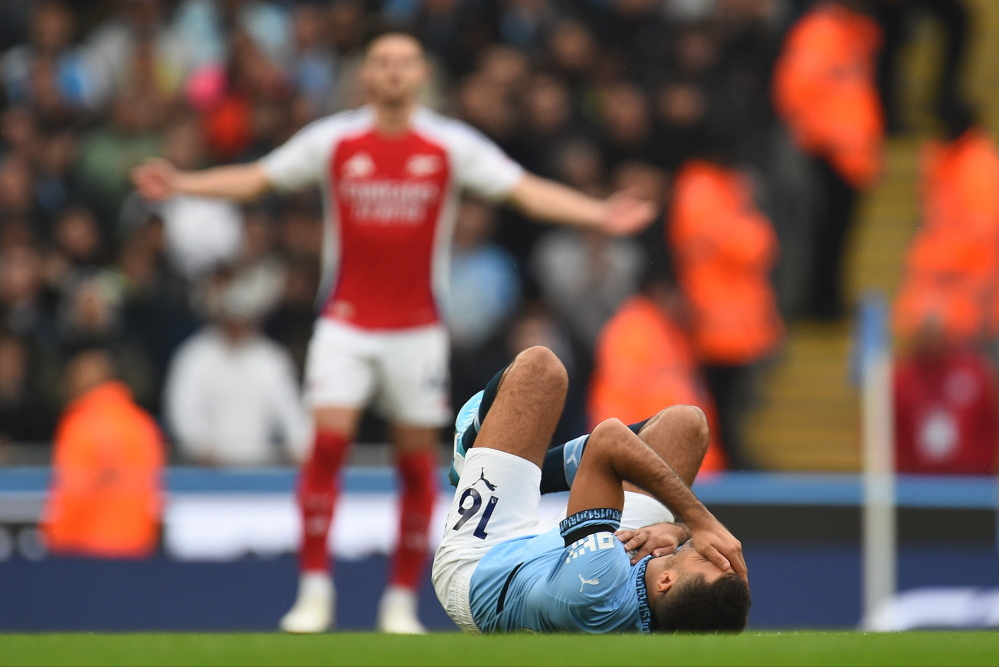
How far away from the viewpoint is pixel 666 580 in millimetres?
5086

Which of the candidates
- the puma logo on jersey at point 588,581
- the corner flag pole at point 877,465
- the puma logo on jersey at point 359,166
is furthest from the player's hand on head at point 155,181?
the corner flag pole at point 877,465


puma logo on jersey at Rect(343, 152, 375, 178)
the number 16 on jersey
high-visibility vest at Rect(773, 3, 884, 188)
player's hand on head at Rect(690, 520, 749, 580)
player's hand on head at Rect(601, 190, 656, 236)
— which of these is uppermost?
high-visibility vest at Rect(773, 3, 884, 188)

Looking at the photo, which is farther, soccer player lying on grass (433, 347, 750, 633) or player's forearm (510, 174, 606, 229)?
player's forearm (510, 174, 606, 229)

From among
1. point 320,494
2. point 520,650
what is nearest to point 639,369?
point 320,494

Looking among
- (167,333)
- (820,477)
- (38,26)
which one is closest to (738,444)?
(820,477)

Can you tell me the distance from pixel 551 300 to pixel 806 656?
662 centimetres

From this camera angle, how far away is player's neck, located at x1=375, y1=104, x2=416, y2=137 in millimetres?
7527

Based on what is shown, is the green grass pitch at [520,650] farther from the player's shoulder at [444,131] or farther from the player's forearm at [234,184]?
the player's shoulder at [444,131]

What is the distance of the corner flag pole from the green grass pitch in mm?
4288

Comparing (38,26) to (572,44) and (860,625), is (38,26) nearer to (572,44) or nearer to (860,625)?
(572,44)

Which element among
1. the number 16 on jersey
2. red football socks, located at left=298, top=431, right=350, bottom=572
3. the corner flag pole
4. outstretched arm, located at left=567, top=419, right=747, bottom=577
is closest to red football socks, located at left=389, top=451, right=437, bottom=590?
red football socks, located at left=298, top=431, right=350, bottom=572

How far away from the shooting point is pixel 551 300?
11.0 m

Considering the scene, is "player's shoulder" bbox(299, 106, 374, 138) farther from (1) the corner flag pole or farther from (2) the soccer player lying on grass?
(1) the corner flag pole

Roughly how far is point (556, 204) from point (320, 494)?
5.74 ft
